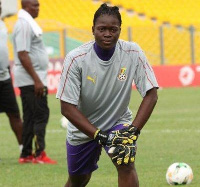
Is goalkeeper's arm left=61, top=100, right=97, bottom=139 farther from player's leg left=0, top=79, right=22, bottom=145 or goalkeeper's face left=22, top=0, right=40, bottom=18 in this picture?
player's leg left=0, top=79, right=22, bottom=145

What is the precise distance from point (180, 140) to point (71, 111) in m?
6.50

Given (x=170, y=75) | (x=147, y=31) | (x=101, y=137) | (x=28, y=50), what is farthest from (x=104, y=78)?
(x=147, y=31)

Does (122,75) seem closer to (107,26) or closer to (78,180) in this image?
(107,26)

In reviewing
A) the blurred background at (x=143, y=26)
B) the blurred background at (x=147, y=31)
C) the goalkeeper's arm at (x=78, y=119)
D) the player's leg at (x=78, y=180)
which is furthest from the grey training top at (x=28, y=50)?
the blurred background at (x=143, y=26)

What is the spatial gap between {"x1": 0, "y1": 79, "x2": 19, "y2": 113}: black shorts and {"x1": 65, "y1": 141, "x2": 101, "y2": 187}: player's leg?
4037mm

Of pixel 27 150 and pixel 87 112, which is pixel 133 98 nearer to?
pixel 27 150

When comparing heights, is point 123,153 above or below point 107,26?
below

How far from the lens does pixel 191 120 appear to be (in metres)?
15.6

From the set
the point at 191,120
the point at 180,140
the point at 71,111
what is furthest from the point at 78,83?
the point at 191,120

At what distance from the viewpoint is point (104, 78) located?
640 centimetres

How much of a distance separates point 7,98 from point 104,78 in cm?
465

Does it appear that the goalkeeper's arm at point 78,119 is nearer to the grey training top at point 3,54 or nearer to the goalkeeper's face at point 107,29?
the goalkeeper's face at point 107,29

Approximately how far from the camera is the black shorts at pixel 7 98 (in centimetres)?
1080

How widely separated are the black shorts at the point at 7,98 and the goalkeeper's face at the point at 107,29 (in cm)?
472
